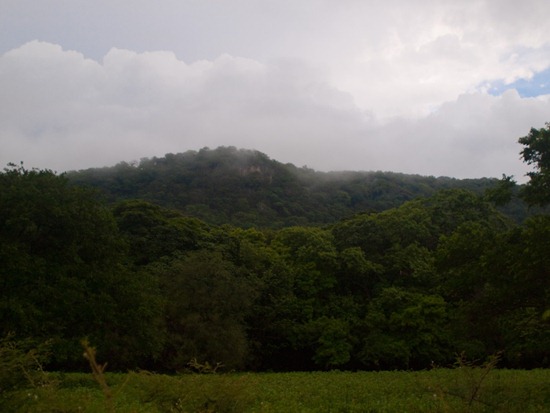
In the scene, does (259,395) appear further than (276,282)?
No

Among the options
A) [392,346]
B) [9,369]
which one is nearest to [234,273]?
[392,346]

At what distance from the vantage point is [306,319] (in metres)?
37.0

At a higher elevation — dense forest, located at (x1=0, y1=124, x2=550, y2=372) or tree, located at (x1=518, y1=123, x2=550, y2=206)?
tree, located at (x1=518, y1=123, x2=550, y2=206)

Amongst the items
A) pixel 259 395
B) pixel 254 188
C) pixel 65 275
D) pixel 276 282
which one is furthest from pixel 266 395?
pixel 254 188

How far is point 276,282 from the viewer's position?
124 feet

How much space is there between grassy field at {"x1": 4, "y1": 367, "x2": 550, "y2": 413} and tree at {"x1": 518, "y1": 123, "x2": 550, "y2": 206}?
5818mm

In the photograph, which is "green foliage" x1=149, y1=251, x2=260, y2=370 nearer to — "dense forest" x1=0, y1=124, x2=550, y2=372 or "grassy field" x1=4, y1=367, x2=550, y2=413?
"dense forest" x1=0, y1=124, x2=550, y2=372

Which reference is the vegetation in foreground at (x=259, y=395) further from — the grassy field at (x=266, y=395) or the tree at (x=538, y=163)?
Result: the tree at (x=538, y=163)

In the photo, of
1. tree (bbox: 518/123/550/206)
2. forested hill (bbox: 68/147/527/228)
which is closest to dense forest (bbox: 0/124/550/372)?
tree (bbox: 518/123/550/206)

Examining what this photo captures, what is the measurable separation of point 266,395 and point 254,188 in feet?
224

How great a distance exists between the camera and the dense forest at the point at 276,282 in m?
16.4

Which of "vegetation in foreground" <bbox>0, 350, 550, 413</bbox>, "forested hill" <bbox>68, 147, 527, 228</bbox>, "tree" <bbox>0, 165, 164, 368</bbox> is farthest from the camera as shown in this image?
"forested hill" <bbox>68, 147, 527, 228</bbox>

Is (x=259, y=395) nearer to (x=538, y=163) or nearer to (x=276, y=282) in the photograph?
(x=538, y=163)

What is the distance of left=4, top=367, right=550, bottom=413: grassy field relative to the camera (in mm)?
6742
